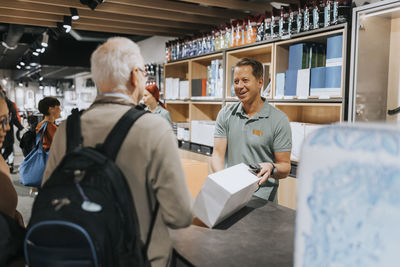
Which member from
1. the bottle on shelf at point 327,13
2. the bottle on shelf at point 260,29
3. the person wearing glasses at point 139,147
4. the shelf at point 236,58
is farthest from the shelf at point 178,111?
the person wearing glasses at point 139,147

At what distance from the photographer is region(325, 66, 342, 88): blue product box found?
8.65 ft

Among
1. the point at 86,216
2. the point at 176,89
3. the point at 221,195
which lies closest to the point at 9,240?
the point at 86,216

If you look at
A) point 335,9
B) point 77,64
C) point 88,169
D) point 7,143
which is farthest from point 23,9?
point 77,64

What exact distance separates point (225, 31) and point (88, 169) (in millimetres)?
3327

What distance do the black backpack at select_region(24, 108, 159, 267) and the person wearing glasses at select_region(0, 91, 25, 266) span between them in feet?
0.57

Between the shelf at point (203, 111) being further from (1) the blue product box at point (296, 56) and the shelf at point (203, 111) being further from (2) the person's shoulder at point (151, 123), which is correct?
(2) the person's shoulder at point (151, 123)

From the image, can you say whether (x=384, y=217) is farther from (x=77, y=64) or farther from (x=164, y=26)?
(x=77, y=64)

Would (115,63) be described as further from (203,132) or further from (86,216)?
(203,132)

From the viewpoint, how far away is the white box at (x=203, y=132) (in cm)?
426

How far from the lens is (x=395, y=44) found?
2629mm

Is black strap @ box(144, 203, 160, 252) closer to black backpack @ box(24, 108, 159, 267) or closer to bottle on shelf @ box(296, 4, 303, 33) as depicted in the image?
black backpack @ box(24, 108, 159, 267)

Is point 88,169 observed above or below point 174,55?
below

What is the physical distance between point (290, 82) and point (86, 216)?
2.47m

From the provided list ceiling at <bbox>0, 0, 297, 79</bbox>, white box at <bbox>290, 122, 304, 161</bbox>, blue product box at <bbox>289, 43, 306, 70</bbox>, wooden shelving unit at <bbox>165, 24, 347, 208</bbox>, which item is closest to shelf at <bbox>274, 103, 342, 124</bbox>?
wooden shelving unit at <bbox>165, 24, 347, 208</bbox>
